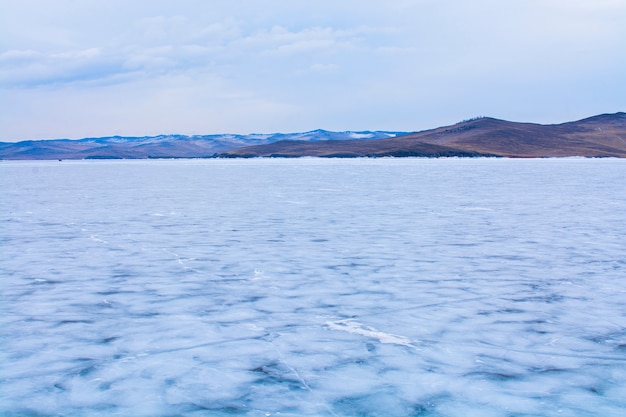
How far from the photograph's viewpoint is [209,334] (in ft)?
16.6

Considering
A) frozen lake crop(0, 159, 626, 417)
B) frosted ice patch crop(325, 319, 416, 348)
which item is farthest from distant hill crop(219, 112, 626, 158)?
frosted ice patch crop(325, 319, 416, 348)

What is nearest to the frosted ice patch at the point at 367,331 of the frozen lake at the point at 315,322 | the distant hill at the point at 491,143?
the frozen lake at the point at 315,322

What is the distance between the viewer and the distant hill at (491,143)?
→ 458ft

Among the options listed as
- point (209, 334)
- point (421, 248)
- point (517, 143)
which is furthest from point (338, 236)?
point (517, 143)

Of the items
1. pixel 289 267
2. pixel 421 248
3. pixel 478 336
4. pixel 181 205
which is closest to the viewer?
pixel 478 336

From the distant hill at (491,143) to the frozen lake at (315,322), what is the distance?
12338 centimetres

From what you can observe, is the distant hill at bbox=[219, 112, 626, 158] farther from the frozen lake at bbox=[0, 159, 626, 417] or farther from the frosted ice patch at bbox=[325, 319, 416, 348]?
the frosted ice patch at bbox=[325, 319, 416, 348]

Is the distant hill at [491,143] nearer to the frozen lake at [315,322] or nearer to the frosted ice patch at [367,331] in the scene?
the frozen lake at [315,322]

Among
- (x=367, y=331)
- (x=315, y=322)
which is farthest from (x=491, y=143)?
(x=367, y=331)

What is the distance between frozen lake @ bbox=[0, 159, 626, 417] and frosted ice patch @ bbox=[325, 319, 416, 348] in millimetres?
23

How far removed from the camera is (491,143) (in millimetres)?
154500

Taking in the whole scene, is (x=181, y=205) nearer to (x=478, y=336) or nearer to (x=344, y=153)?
(x=478, y=336)

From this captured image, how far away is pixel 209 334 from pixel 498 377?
7.47ft

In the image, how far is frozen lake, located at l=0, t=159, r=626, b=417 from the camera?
12.5ft
